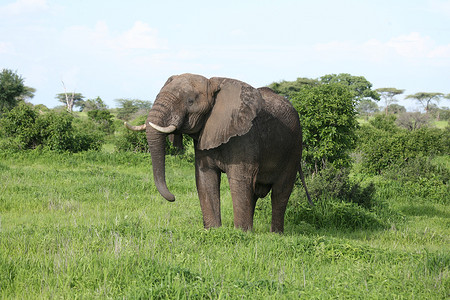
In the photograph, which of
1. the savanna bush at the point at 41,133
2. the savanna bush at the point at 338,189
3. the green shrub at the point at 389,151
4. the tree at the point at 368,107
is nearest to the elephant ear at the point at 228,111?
the savanna bush at the point at 338,189

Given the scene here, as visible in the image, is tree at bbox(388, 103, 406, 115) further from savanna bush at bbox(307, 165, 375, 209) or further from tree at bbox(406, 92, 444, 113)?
savanna bush at bbox(307, 165, 375, 209)

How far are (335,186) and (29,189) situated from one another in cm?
682

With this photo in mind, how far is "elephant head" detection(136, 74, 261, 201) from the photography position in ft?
22.5

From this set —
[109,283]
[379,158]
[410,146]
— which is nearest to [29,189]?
[109,283]

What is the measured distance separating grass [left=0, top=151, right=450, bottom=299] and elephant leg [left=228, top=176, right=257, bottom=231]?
35 centimetres

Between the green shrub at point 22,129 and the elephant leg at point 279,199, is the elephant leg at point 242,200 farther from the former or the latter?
the green shrub at point 22,129

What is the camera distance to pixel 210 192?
25.1 feet

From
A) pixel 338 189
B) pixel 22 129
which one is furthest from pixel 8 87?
pixel 338 189

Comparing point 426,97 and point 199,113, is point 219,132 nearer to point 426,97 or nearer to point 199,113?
point 199,113

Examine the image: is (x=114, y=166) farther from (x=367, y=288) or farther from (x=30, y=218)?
(x=367, y=288)

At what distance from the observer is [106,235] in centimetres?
678

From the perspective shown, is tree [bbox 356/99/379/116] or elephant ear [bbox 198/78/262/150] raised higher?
elephant ear [bbox 198/78/262/150]

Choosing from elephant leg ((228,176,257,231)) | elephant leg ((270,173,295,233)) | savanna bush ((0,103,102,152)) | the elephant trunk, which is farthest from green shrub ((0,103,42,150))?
elephant leg ((228,176,257,231))

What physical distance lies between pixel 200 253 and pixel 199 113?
2.05 metres
